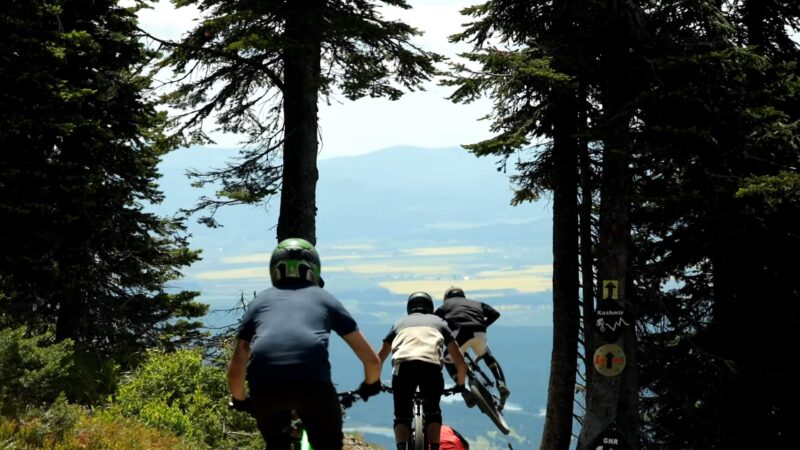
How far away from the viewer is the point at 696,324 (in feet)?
54.1

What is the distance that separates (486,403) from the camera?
12.2 m

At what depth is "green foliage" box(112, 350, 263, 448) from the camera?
33.1 ft

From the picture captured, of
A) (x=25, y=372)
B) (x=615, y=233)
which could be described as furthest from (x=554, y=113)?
(x=25, y=372)

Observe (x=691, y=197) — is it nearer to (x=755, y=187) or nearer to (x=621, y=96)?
(x=755, y=187)

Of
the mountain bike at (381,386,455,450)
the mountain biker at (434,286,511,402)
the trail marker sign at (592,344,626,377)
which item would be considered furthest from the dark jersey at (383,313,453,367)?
the mountain biker at (434,286,511,402)

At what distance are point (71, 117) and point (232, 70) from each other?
371cm

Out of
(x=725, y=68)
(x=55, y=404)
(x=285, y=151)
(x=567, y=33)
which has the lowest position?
(x=55, y=404)

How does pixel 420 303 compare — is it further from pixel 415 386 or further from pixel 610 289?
pixel 610 289

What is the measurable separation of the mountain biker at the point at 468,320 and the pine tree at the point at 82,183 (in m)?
5.49

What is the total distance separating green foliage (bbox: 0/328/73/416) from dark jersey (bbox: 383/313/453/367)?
4.10 meters

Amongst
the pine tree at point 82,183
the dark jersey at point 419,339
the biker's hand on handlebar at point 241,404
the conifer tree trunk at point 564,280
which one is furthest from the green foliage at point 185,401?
the conifer tree trunk at point 564,280

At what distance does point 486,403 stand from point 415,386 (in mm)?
4042

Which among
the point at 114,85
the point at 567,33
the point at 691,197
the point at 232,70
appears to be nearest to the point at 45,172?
the point at 114,85

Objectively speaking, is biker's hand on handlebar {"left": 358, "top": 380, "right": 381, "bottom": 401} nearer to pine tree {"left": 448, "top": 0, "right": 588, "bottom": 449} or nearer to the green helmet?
the green helmet
